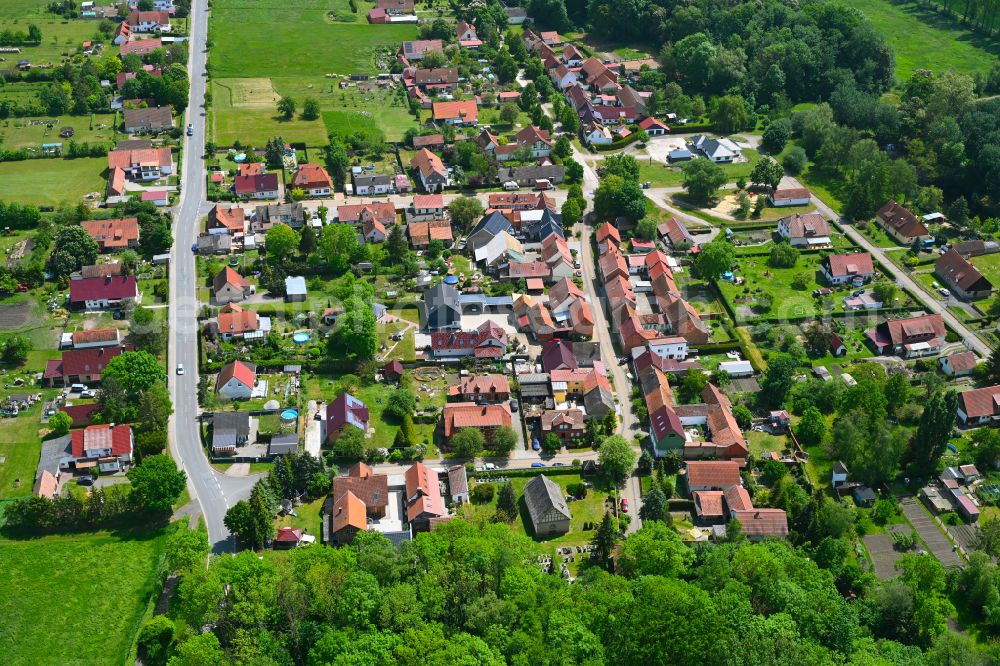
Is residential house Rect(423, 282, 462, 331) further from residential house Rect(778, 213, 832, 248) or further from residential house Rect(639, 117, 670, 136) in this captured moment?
residential house Rect(639, 117, 670, 136)

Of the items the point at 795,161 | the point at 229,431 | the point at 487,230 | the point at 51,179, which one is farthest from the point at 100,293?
the point at 795,161

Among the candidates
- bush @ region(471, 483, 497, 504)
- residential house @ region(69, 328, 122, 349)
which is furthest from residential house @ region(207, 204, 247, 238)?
bush @ region(471, 483, 497, 504)

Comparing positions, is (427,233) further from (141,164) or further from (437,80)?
(437,80)

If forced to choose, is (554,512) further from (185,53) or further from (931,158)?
(185,53)

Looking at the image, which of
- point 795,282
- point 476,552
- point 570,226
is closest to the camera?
point 476,552

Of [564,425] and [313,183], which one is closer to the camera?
[564,425]

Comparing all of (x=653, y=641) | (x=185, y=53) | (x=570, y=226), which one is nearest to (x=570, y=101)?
(x=570, y=226)
